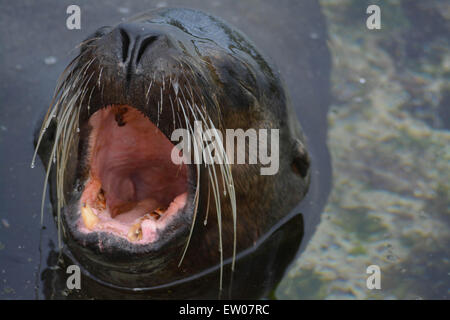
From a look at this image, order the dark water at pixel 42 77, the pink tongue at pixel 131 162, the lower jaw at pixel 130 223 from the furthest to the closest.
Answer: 1. the dark water at pixel 42 77
2. the pink tongue at pixel 131 162
3. the lower jaw at pixel 130 223

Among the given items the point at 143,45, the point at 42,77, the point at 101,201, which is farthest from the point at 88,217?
the point at 42,77

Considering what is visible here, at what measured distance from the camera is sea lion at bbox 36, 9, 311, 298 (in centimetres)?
312

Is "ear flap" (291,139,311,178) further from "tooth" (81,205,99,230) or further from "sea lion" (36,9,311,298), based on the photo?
"tooth" (81,205,99,230)

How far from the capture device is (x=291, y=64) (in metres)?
5.41

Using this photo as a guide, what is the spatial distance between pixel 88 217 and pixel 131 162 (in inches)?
28.3

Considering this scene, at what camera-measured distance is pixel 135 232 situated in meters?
3.24

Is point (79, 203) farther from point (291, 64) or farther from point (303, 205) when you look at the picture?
point (291, 64)

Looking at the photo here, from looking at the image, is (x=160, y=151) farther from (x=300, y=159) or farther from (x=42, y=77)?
(x=42, y=77)

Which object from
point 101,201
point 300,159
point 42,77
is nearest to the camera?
point 101,201

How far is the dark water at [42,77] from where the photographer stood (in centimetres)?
388

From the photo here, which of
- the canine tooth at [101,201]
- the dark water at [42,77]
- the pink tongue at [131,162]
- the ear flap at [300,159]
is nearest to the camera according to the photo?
the canine tooth at [101,201]

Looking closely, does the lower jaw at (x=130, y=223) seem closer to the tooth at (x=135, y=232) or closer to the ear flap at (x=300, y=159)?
the tooth at (x=135, y=232)

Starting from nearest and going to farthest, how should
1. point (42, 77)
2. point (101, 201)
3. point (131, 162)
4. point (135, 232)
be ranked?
1. point (135, 232)
2. point (101, 201)
3. point (131, 162)
4. point (42, 77)

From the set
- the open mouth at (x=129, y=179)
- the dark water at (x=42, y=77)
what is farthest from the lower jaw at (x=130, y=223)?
the dark water at (x=42, y=77)
